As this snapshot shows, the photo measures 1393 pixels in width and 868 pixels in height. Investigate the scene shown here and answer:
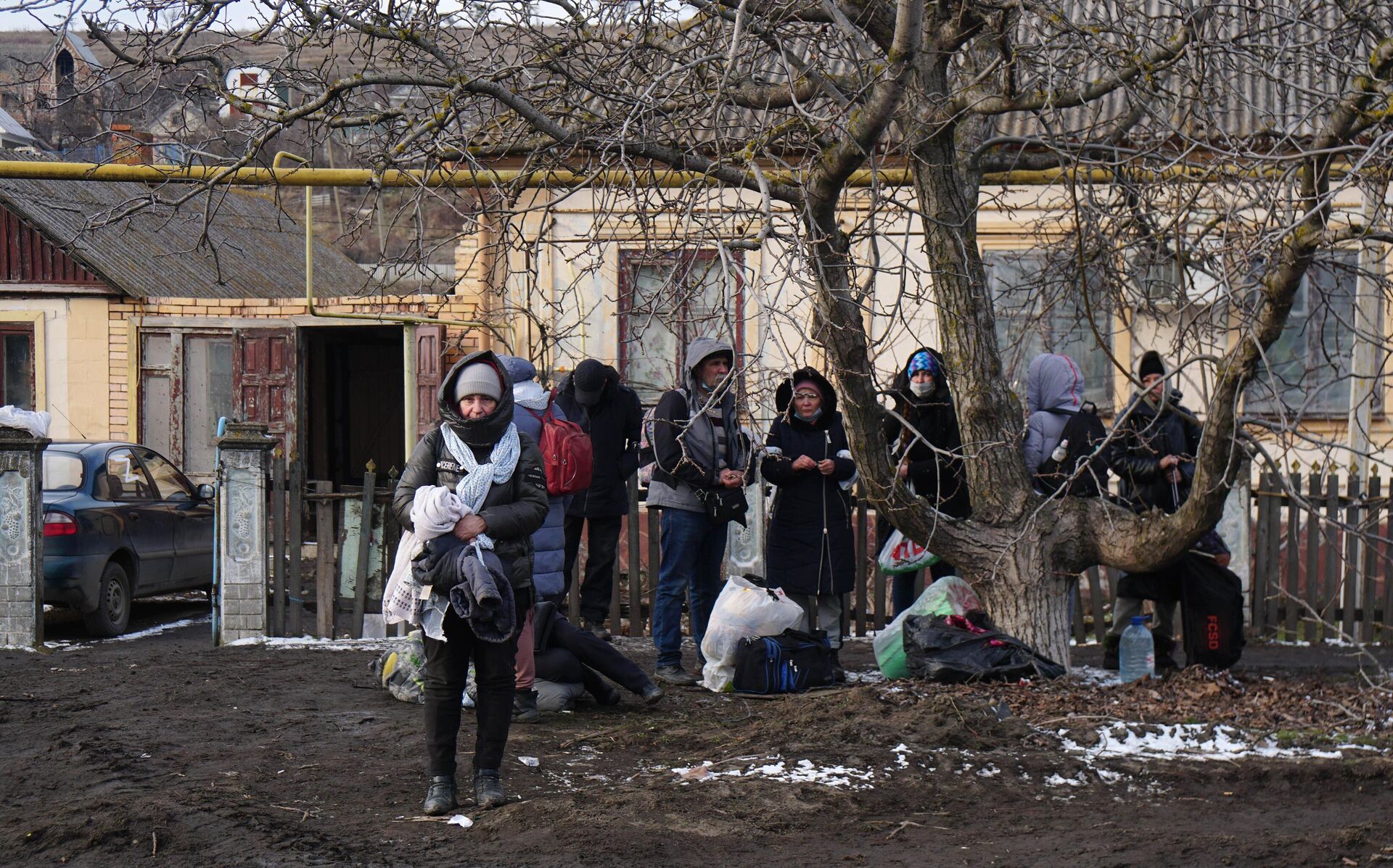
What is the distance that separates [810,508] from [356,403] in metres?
14.1

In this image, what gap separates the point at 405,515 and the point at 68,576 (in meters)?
5.60

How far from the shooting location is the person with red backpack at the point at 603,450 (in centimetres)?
865

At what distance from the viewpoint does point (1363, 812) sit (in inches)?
210

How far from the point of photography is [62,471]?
34.3ft

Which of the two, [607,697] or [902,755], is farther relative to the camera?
[607,697]

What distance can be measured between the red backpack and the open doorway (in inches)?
472

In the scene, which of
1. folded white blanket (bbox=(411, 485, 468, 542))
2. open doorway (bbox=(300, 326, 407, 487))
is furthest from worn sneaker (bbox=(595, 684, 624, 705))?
open doorway (bbox=(300, 326, 407, 487))

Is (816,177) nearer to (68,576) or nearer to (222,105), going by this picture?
(222,105)

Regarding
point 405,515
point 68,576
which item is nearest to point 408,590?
point 405,515

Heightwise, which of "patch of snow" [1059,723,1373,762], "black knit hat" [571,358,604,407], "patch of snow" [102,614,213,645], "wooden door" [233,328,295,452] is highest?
"wooden door" [233,328,295,452]

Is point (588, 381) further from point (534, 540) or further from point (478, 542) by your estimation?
point (478, 542)

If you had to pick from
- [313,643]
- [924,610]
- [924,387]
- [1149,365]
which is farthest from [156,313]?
[1149,365]

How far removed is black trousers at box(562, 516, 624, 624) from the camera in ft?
29.1

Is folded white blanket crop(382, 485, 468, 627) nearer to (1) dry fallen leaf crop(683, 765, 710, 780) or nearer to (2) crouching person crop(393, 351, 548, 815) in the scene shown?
(2) crouching person crop(393, 351, 548, 815)
